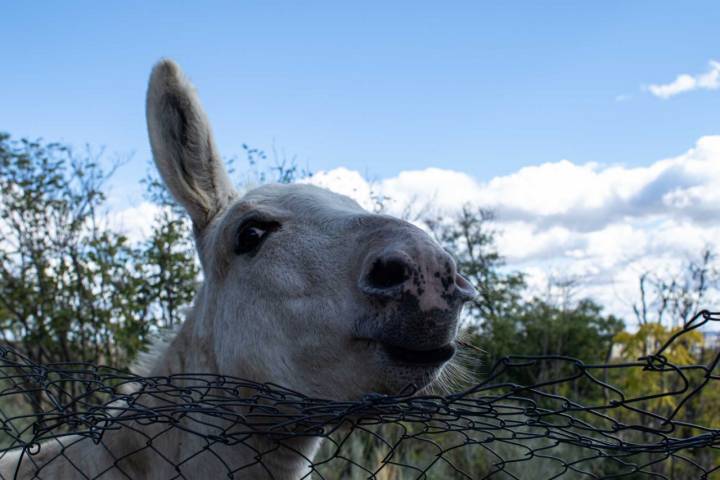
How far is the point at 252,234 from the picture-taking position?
9.21 feet

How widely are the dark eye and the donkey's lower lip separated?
96 cm

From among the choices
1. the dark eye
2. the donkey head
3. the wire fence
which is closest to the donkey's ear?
the donkey head

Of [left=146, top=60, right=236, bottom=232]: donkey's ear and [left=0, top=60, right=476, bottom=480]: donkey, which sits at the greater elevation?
[left=146, top=60, right=236, bottom=232]: donkey's ear

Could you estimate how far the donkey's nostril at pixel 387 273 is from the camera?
6.47 feet

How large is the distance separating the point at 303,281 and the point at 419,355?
63 cm

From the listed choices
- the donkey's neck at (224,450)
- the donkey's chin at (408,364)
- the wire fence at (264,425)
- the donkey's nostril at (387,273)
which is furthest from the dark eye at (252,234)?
the donkey's chin at (408,364)

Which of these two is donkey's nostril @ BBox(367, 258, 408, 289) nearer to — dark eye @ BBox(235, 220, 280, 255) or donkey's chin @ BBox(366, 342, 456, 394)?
donkey's chin @ BBox(366, 342, 456, 394)

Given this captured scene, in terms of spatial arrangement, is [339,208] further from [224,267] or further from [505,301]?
[505,301]

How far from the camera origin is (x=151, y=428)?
2652 millimetres

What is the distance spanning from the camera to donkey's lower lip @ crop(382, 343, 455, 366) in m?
2.02

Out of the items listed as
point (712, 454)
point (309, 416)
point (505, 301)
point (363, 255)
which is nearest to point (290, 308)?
point (363, 255)

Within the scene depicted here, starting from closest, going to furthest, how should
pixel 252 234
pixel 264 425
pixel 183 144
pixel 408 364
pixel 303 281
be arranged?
pixel 264 425, pixel 408 364, pixel 303 281, pixel 252 234, pixel 183 144

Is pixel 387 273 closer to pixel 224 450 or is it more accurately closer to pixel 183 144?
pixel 224 450


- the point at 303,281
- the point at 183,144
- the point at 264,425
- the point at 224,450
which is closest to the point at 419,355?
the point at 264,425
